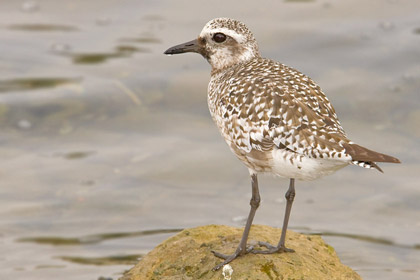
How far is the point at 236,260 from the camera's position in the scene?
8836mm

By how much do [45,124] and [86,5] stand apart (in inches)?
186

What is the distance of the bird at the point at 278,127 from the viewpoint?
26.5 feet

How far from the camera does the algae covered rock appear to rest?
8570 mm

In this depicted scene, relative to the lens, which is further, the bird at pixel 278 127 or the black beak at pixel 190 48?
the black beak at pixel 190 48

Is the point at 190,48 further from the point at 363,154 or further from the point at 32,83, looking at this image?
the point at 32,83

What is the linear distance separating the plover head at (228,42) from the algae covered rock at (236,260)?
6.93 ft

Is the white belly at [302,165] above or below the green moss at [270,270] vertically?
above

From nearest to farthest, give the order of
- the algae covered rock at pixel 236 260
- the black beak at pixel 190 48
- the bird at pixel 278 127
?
the bird at pixel 278 127 < the algae covered rock at pixel 236 260 < the black beak at pixel 190 48

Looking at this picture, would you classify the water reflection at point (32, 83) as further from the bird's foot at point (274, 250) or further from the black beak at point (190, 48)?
the bird's foot at point (274, 250)

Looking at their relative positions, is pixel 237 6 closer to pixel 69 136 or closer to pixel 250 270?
pixel 69 136

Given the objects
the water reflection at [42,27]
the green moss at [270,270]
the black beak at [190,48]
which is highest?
the water reflection at [42,27]

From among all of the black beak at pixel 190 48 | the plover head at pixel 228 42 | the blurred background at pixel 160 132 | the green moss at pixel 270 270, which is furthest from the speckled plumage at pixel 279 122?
the blurred background at pixel 160 132

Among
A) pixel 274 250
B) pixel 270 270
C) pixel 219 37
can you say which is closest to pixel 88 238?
pixel 219 37

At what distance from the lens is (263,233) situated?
9.65 meters
